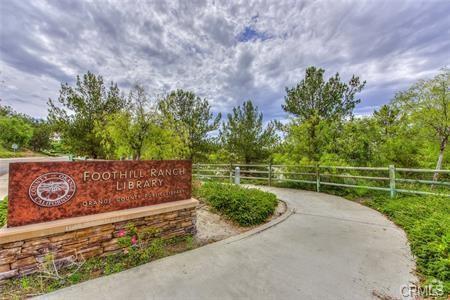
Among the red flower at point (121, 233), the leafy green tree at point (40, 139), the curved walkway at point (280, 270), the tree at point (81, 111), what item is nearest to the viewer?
the curved walkway at point (280, 270)

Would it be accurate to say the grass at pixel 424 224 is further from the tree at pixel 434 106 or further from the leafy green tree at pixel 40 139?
the leafy green tree at pixel 40 139

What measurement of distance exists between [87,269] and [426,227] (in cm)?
534

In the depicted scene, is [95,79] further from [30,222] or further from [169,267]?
[169,267]

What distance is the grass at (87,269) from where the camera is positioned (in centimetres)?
220

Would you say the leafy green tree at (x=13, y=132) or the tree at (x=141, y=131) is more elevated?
the leafy green tree at (x=13, y=132)

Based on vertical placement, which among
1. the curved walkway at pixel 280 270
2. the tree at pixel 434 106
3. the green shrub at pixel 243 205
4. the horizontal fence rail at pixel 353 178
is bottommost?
the curved walkway at pixel 280 270

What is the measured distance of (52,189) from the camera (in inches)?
103

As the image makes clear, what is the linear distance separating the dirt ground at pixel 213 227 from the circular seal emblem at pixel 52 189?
220cm

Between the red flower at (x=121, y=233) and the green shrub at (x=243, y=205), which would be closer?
the red flower at (x=121, y=233)

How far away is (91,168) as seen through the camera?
2.94 m

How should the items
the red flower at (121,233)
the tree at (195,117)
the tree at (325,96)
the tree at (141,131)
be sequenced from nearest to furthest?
the red flower at (121,233) → the tree at (141,131) → the tree at (325,96) → the tree at (195,117)

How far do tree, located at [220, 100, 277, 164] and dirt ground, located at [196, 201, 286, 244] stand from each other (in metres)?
8.26

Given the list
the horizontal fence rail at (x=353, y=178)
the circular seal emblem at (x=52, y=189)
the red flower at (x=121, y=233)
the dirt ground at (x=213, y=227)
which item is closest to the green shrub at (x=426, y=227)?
the horizontal fence rail at (x=353, y=178)

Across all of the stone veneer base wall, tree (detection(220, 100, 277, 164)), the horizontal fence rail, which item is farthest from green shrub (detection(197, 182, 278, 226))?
tree (detection(220, 100, 277, 164))
